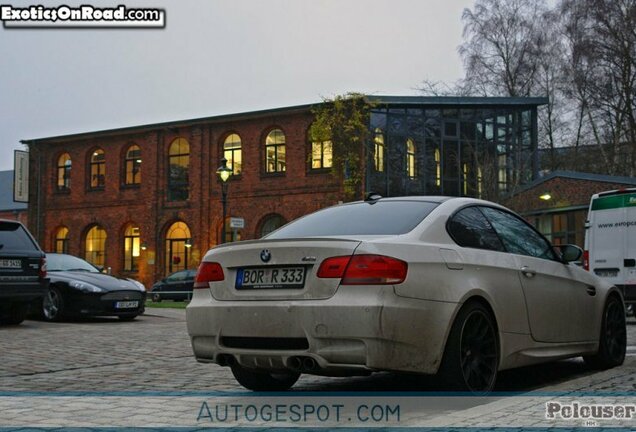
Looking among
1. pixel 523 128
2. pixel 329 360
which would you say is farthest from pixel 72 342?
pixel 523 128

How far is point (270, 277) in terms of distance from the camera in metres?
5.51

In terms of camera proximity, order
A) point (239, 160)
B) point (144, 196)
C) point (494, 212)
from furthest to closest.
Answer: point (144, 196)
point (239, 160)
point (494, 212)

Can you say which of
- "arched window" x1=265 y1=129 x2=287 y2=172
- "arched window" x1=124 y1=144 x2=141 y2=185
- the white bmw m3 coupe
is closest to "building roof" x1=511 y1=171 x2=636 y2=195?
"arched window" x1=265 y1=129 x2=287 y2=172

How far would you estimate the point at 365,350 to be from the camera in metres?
5.02

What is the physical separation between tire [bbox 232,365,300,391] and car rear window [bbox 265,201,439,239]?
104 centimetres

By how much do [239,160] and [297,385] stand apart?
106 ft

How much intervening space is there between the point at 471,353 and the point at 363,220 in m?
1.25

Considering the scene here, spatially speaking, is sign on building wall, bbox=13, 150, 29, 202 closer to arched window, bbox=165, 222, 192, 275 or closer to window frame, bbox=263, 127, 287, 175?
arched window, bbox=165, 222, 192, 275

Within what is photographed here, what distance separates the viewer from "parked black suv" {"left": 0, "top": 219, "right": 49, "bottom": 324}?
41.8 ft

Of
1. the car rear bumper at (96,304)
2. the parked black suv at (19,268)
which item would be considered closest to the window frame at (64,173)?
the car rear bumper at (96,304)

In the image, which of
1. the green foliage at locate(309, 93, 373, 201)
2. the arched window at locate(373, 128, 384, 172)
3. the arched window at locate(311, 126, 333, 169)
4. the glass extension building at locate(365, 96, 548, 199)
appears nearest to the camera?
the green foliage at locate(309, 93, 373, 201)

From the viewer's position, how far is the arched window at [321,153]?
116 ft

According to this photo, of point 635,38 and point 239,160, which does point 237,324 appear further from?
point 635,38

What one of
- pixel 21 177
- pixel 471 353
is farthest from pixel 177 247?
pixel 471 353
